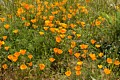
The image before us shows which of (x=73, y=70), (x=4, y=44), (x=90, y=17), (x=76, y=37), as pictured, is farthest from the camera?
(x=90, y=17)

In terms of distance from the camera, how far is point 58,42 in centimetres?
435

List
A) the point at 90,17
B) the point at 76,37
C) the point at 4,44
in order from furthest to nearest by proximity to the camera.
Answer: the point at 90,17
the point at 76,37
the point at 4,44

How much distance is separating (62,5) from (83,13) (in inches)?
15.0

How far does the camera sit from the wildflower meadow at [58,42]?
3969mm

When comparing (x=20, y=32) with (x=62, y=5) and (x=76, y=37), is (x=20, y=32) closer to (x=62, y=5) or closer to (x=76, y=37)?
(x=76, y=37)

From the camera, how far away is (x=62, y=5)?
5414mm

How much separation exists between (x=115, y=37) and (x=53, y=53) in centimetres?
90

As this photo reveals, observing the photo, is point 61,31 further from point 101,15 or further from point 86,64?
point 101,15

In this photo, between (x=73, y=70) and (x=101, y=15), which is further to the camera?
(x=101, y=15)

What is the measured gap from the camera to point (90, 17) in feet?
17.1

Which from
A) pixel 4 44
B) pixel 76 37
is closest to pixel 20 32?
pixel 4 44

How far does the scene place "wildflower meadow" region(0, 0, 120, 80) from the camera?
3.97 metres

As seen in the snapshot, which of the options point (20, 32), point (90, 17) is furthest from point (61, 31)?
point (90, 17)

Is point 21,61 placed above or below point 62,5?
below
